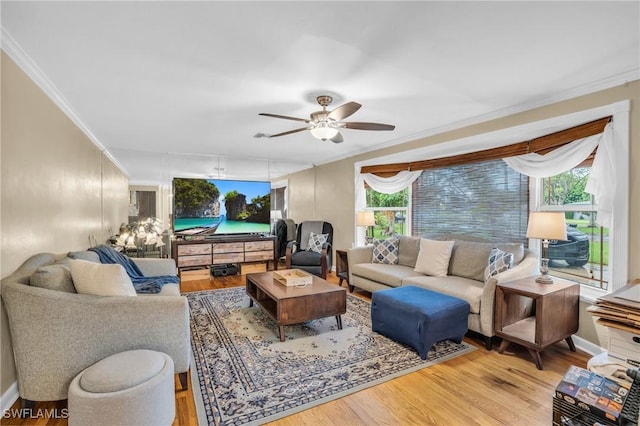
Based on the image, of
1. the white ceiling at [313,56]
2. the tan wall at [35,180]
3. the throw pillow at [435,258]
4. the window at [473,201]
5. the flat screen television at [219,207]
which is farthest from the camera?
the flat screen television at [219,207]

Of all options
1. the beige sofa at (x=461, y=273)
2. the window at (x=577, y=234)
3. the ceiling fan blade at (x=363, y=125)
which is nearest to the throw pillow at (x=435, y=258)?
the beige sofa at (x=461, y=273)

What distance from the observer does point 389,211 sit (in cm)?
530

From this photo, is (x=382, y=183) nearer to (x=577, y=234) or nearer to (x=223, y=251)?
(x=577, y=234)

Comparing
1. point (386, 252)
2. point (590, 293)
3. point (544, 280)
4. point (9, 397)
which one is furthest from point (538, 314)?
point (9, 397)

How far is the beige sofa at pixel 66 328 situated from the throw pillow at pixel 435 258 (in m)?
2.80

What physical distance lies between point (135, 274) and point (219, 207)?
2.66 m

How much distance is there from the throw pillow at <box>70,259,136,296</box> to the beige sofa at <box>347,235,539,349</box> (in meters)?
2.76

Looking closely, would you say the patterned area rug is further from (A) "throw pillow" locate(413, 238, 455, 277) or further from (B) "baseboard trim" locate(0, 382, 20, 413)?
(B) "baseboard trim" locate(0, 382, 20, 413)

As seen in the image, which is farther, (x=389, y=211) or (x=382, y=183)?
(x=389, y=211)

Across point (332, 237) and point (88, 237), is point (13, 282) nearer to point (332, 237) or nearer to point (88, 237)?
point (88, 237)

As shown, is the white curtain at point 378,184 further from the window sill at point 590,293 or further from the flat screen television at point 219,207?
the window sill at point 590,293

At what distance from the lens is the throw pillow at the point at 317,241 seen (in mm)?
5568

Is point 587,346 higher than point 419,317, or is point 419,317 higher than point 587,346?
point 419,317

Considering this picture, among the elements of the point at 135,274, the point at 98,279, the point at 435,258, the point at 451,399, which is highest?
the point at 98,279
